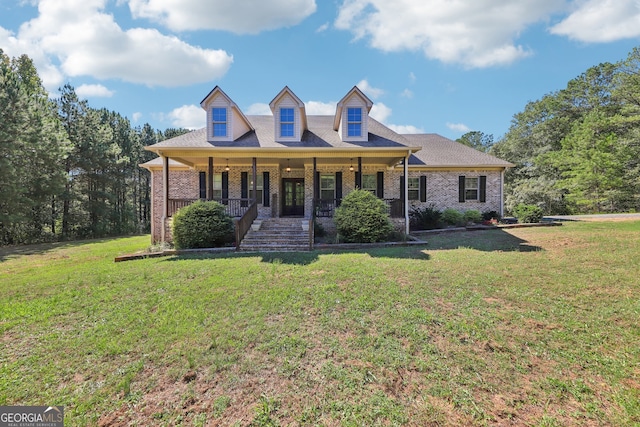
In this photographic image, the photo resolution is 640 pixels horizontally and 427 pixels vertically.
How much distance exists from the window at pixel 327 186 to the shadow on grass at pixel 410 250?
5.61m

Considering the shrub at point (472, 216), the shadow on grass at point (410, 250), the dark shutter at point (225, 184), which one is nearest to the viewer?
the shadow on grass at point (410, 250)

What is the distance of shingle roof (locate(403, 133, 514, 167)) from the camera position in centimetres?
1603

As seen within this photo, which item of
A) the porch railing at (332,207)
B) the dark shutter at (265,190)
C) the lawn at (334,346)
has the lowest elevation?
the lawn at (334,346)

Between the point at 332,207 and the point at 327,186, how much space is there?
255cm

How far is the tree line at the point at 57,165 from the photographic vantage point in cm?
1712

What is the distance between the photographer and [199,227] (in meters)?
10.5

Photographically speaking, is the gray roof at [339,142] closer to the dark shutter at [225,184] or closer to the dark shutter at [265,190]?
the dark shutter at [265,190]

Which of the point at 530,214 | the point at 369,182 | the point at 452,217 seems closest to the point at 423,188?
the point at 452,217

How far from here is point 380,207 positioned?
1099 centimetres

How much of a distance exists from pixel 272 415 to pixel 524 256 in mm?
8216

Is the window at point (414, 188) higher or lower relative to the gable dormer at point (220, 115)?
lower

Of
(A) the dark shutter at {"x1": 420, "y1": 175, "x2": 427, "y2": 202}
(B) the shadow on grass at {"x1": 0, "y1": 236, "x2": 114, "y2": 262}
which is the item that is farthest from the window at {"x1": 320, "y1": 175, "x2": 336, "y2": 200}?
(B) the shadow on grass at {"x1": 0, "y1": 236, "x2": 114, "y2": 262}

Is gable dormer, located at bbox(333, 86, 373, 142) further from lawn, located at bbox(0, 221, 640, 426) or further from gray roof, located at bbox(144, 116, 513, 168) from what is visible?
lawn, located at bbox(0, 221, 640, 426)

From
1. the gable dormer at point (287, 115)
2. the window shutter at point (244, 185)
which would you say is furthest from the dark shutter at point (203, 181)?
the gable dormer at point (287, 115)
